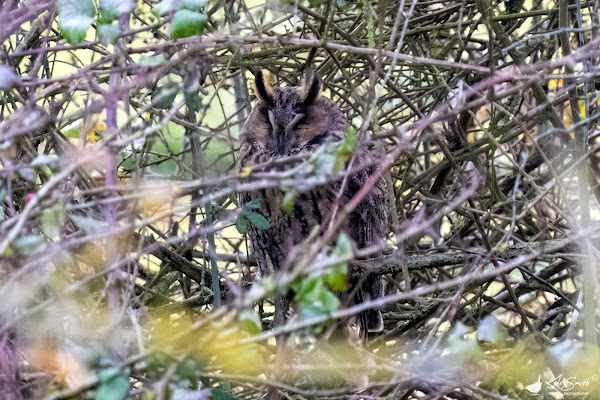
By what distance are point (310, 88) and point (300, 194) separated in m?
0.40

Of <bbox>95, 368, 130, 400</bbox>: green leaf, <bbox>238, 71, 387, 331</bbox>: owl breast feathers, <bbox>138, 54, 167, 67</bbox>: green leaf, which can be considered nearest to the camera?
<bbox>95, 368, 130, 400</bbox>: green leaf

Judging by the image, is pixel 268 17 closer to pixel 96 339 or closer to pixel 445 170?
pixel 445 170

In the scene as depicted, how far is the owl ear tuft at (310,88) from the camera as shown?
89.6 inches

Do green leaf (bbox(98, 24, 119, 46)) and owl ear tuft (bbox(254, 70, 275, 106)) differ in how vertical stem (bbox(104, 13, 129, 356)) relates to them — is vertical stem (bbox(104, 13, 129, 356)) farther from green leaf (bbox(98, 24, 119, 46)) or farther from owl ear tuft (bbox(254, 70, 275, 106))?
owl ear tuft (bbox(254, 70, 275, 106))

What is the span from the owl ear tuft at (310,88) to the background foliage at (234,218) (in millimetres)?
85

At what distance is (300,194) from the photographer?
245 centimetres

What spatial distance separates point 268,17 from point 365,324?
1464mm

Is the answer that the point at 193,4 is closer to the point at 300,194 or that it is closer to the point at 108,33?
the point at 108,33

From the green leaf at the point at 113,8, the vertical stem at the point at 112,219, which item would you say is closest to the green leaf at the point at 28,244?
the vertical stem at the point at 112,219

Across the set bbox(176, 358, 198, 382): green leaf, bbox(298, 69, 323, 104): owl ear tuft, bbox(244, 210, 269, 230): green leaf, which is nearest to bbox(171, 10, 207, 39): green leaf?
bbox(176, 358, 198, 382): green leaf

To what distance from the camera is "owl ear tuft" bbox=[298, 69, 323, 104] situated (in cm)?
228

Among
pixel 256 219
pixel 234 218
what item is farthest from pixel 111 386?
pixel 234 218

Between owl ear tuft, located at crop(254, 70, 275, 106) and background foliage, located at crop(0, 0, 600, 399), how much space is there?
0.21 ft

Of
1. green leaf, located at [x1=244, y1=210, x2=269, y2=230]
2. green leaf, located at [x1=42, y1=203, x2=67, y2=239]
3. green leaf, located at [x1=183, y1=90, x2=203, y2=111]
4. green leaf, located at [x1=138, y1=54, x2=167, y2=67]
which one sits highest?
green leaf, located at [x1=138, y1=54, x2=167, y2=67]
